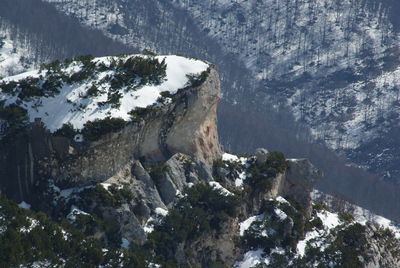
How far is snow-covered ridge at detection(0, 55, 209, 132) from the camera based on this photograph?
325 ft

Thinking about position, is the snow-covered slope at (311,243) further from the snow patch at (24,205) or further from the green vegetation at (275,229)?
the snow patch at (24,205)

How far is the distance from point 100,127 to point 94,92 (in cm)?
530

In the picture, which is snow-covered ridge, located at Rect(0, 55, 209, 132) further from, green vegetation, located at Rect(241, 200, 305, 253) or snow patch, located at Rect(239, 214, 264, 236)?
green vegetation, located at Rect(241, 200, 305, 253)

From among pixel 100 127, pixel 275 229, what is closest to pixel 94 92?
pixel 100 127

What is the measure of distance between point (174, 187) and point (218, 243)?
6892 mm

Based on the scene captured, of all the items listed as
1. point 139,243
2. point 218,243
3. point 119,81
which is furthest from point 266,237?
point 119,81

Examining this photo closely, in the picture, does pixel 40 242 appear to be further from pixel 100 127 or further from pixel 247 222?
pixel 247 222

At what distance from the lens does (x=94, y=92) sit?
333ft

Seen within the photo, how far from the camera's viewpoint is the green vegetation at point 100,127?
96938 millimetres

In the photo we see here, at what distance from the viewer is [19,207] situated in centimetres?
9056

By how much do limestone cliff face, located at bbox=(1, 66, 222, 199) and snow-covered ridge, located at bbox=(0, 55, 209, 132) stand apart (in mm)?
1463

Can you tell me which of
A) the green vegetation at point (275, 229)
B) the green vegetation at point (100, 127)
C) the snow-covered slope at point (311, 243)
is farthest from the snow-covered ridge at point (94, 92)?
the snow-covered slope at point (311, 243)

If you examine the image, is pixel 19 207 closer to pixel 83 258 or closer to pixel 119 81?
pixel 83 258

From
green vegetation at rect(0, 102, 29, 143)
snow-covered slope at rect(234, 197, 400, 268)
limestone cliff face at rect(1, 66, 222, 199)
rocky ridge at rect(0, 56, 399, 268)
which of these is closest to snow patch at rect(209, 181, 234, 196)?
rocky ridge at rect(0, 56, 399, 268)
